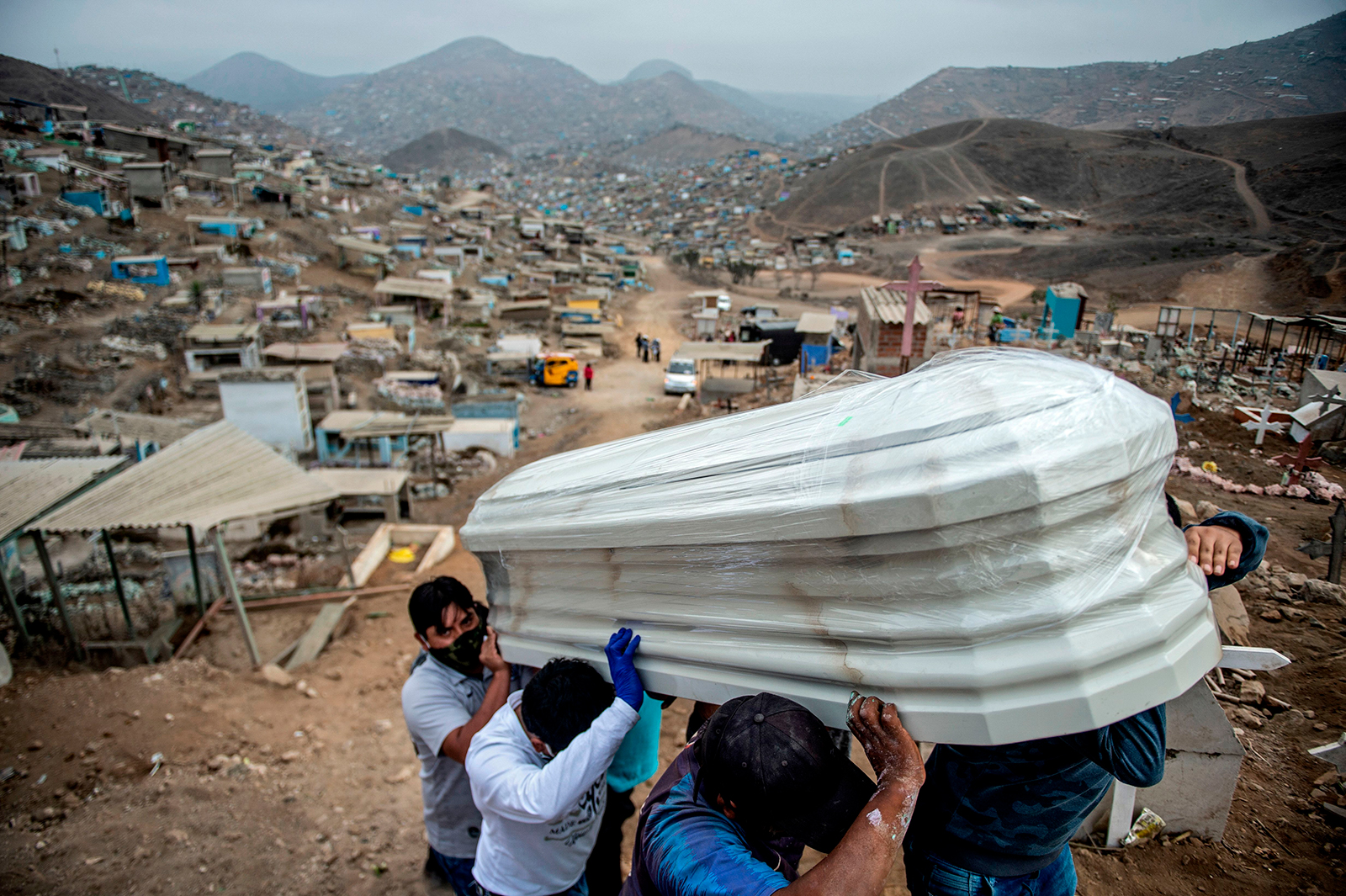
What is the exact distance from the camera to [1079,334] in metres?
11.3

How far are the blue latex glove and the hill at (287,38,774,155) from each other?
125 meters

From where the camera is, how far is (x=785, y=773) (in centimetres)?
130

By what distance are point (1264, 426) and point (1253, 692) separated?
6.92 feet

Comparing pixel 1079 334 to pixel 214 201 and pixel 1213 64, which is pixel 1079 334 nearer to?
pixel 1213 64

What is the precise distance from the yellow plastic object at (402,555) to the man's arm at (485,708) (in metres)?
6.49

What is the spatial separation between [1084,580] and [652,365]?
864 inches

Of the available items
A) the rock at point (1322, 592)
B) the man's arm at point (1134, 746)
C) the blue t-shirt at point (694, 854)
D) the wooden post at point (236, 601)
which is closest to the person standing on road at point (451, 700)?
the blue t-shirt at point (694, 854)

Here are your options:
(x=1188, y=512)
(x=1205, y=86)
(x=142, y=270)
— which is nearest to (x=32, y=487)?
(x=1188, y=512)

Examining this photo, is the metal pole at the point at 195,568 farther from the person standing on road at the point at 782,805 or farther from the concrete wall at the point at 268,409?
the concrete wall at the point at 268,409

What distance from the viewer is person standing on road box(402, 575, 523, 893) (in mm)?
2287

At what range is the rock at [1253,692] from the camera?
8.85 ft

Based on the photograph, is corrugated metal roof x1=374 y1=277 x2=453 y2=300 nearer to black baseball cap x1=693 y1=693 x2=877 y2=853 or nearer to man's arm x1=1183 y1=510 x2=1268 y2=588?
black baseball cap x1=693 y1=693 x2=877 y2=853

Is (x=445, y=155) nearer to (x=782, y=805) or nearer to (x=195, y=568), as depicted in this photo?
(x=195, y=568)

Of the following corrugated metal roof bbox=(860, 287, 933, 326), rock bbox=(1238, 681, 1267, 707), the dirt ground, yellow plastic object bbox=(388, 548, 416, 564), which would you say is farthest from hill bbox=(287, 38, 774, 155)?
rock bbox=(1238, 681, 1267, 707)
